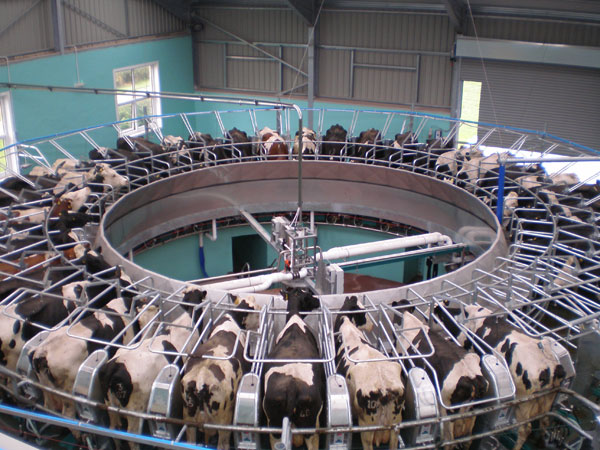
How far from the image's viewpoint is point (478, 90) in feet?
75.4

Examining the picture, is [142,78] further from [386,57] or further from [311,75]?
[386,57]

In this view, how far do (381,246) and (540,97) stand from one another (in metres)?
11.5

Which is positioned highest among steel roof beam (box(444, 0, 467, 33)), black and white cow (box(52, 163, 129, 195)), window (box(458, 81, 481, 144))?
steel roof beam (box(444, 0, 467, 33))

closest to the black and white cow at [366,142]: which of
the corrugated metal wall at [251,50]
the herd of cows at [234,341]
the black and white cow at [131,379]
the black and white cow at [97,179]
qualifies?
the herd of cows at [234,341]

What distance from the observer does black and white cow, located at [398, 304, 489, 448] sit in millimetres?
7555

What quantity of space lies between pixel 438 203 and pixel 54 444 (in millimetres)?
10432

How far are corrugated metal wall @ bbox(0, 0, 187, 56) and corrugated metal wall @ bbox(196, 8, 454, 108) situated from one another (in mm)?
2251

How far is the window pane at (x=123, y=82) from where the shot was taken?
24.6 m

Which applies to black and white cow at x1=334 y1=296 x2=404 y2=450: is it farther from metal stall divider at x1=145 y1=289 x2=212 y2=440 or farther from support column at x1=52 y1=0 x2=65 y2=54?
support column at x1=52 y1=0 x2=65 y2=54

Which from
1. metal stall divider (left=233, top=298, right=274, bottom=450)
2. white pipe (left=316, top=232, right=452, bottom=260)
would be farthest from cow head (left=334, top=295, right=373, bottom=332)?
white pipe (left=316, top=232, right=452, bottom=260)

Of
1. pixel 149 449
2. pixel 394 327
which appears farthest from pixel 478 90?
pixel 149 449

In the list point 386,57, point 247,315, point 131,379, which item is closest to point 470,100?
point 386,57

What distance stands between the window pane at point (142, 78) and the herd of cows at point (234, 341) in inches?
539

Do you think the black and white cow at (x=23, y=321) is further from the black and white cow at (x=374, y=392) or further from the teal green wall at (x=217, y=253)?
the teal green wall at (x=217, y=253)
